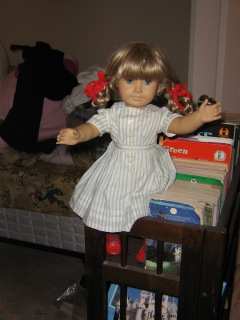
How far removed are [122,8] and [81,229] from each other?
1.40 m

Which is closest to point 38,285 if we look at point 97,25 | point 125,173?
point 125,173

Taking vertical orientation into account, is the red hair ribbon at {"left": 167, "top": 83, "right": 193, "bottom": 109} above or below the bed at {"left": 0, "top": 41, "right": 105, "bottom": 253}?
above

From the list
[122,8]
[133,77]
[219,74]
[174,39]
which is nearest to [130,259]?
[133,77]

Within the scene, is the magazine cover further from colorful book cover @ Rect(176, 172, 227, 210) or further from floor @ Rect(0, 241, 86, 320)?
floor @ Rect(0, 241, 86, 320)

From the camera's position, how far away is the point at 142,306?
912mm

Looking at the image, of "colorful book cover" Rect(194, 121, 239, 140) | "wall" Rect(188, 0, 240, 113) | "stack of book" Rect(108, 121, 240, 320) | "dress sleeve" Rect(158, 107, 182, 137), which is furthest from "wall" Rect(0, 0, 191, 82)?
"dress sleeve" Rect(158, 107, 182, 137)

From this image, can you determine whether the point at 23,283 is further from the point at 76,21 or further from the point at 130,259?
the point at 76,21

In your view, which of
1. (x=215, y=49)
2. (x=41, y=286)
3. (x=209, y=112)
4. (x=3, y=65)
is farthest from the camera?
(x=3, y=65)

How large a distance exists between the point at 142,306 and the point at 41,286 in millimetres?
818

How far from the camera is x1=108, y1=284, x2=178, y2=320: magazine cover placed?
899 mm

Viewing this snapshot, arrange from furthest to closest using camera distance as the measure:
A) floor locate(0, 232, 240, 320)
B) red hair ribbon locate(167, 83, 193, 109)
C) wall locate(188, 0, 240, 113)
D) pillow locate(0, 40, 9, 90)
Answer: pillow locate(0, 40, 9, 90) → floor locate(0, 232, 240, 320) → wall locate(188, 0, 240, 113) → red hair ribbon locate(167, 83, 193, 109)

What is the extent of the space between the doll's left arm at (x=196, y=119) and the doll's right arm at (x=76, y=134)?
0.17m

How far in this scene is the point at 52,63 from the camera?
1.73 m

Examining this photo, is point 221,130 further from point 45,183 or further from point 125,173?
point 45,183
